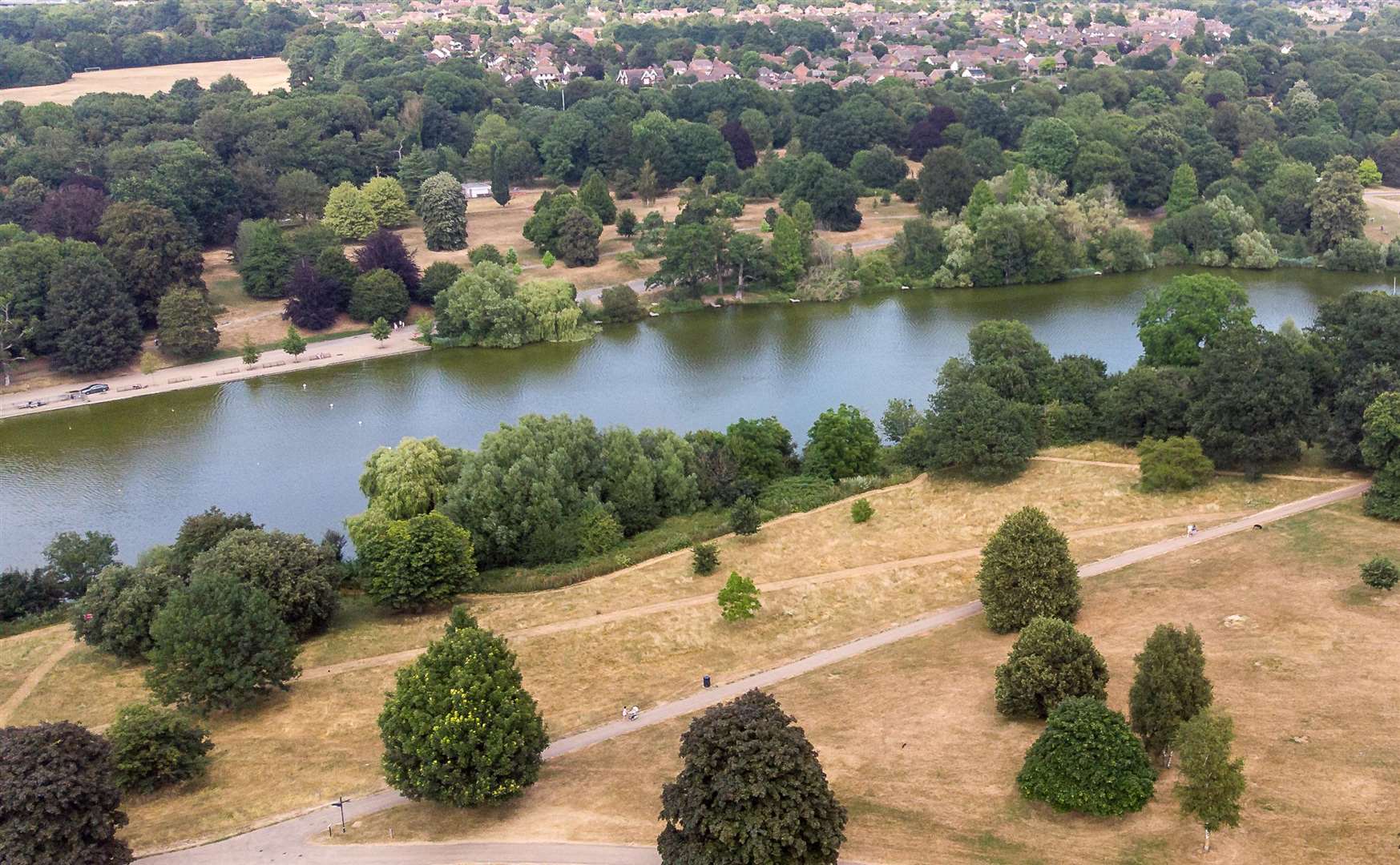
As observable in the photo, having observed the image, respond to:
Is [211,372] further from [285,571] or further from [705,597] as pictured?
[705,597]

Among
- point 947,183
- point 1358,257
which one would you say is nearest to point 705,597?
point 947,183

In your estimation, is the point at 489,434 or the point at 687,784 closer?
the point at 687,784

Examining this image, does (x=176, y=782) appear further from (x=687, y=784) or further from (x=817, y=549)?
(x=817, y=549)

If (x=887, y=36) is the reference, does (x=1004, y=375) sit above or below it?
below

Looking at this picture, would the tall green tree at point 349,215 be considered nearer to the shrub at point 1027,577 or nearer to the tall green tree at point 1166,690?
the shrub at point 1027,577

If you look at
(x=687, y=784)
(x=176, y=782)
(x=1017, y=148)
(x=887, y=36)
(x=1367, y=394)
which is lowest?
(x=176, y=782)

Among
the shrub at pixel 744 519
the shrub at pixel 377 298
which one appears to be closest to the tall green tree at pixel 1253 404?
the shrub at pixel 744 519

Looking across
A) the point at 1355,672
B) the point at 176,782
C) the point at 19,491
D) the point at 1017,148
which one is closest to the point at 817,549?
the point at 1355,672

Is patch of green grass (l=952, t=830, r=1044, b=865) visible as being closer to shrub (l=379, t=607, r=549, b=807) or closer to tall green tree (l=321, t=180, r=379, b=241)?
shrub (l=379, t=607, r=549, b=807)
